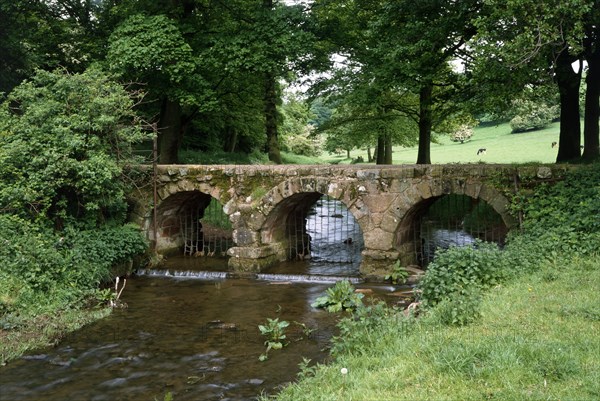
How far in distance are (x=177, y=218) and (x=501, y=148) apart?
29.1m

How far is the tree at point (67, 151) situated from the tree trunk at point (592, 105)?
40.1 ft

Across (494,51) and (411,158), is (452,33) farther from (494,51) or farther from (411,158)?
(411,158)

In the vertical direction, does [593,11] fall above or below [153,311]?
above

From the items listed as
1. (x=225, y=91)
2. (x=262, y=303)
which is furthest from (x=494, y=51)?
(x=225, y=91)

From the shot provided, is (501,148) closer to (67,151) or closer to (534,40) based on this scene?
(534,40)

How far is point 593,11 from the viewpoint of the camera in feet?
34.4

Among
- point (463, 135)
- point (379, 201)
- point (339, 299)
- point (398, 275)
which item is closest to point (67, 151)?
point (339, 299)

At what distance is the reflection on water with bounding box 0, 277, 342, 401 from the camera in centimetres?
Answer: 714

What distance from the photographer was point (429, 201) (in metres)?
13.7

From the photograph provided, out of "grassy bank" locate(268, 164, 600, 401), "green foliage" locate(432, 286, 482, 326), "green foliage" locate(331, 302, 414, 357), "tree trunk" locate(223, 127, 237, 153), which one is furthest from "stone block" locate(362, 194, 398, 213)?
"tree trunk" locate(223, 127, 237, 153)

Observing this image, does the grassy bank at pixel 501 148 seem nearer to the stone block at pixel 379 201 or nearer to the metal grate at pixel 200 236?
the metal grate at pixel 200 236

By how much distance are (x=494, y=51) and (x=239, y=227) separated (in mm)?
7853

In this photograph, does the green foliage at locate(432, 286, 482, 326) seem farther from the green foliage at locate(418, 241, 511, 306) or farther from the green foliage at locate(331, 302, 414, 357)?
the green foliage at locate(418, 241, 511, 306)

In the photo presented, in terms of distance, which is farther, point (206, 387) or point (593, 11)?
point (593, 11)
